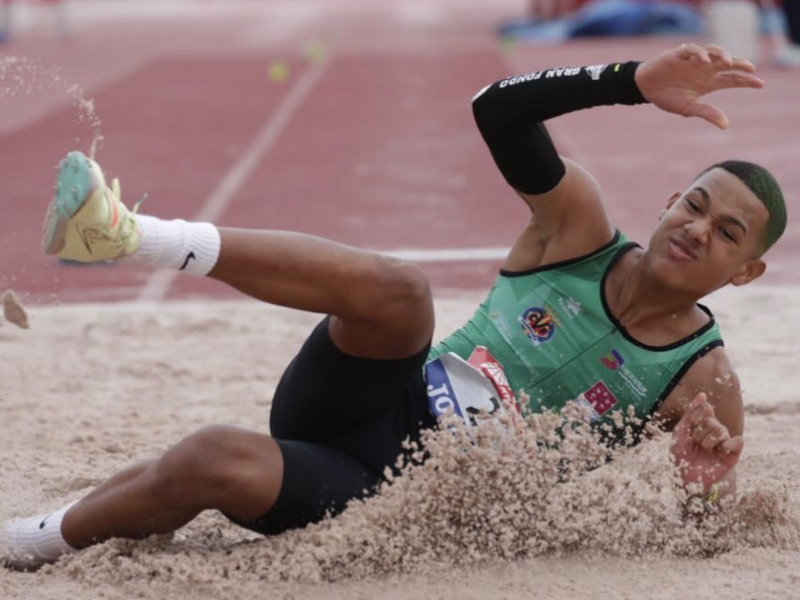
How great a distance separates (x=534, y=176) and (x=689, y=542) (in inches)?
35.6

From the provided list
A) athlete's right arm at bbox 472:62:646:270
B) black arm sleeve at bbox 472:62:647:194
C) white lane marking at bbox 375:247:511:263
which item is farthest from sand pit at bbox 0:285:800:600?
white lane marking at bbox 375:247:511:263

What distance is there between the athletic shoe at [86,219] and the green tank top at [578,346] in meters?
0.95

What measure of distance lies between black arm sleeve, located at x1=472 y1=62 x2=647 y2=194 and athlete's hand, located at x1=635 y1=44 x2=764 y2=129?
67mm

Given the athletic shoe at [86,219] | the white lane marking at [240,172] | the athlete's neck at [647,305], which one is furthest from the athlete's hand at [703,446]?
the white lane marking at [240,172]

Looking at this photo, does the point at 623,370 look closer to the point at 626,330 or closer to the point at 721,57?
the point at 626,330

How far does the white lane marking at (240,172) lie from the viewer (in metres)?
6.12

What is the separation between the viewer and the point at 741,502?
10.8 ft

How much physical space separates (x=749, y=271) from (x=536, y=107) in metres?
0.62

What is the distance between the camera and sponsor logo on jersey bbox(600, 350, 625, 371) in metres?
3.13

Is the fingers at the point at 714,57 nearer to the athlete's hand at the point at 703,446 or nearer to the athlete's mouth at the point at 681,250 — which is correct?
the athlete's mouth at the point at 681,250

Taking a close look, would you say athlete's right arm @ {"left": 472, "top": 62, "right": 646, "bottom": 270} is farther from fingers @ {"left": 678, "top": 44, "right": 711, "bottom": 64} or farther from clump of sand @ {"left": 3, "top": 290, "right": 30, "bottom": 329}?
clump of sand @ {"left": 3, "top": 290, "right": 30, "bottom": 329}

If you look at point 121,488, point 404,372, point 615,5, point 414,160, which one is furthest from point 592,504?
point 615,5

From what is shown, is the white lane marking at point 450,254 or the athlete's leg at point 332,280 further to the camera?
the white lane marking at point 450,254

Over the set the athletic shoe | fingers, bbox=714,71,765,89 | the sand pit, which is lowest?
the sand pit
